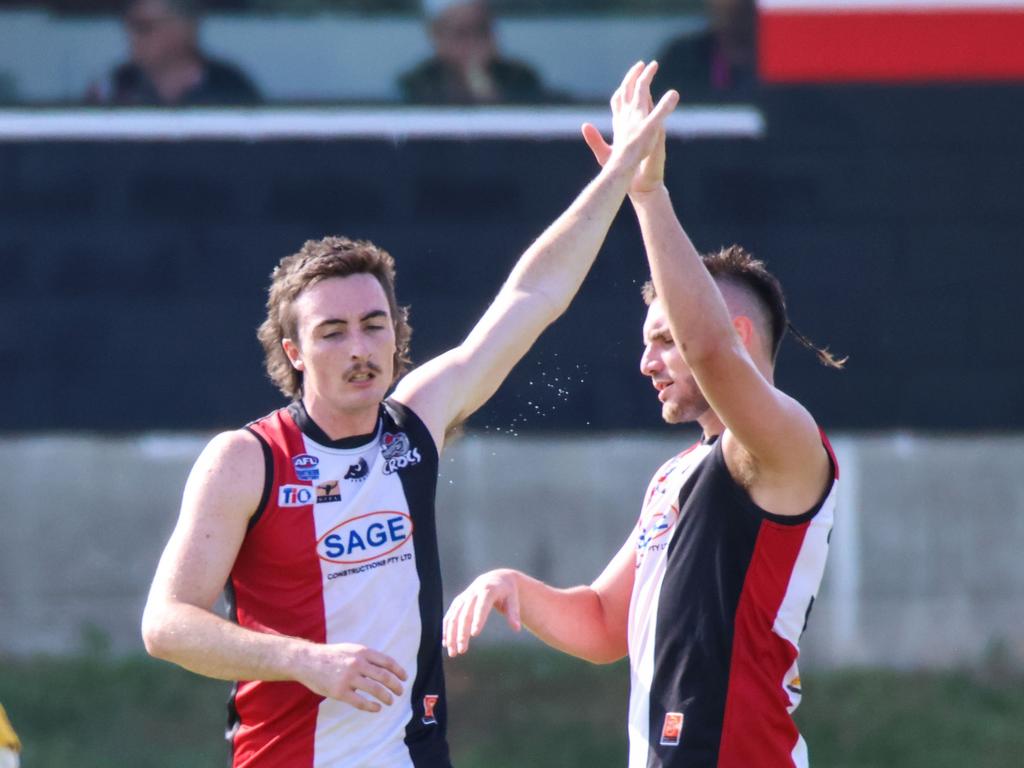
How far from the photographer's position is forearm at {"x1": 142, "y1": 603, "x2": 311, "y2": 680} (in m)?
3.24

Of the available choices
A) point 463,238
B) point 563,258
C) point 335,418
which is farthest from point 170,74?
point 335,418

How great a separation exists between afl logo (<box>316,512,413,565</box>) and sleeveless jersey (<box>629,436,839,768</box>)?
0.59 metres

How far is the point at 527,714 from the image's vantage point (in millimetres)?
7371

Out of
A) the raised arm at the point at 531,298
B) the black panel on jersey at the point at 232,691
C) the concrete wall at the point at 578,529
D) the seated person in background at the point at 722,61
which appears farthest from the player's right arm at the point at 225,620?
the seated person in background at the point at 722,61

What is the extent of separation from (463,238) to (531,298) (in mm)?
3509

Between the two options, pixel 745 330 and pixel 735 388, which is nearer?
pixel 735 388

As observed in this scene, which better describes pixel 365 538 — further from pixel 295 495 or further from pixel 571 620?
pixel 571 620

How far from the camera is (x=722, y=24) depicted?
755cm

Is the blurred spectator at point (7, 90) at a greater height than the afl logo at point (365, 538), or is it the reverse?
the blurred spectator at point (7, 90)

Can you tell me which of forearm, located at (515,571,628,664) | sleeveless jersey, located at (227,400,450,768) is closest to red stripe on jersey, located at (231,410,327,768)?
sleeveless jersey, located at (227,400,450,768)

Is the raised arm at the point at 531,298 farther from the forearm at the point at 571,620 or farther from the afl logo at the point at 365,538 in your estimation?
the forearm at the point at 571,620

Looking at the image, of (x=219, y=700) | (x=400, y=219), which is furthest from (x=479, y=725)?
(x=400, y=219)

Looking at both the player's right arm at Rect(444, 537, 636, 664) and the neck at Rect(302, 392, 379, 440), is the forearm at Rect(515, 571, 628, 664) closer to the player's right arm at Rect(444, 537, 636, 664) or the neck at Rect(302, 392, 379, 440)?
the player's right arm at Rect(444, 537, 636, 664)

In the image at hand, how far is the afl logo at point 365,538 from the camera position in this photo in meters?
3.57
